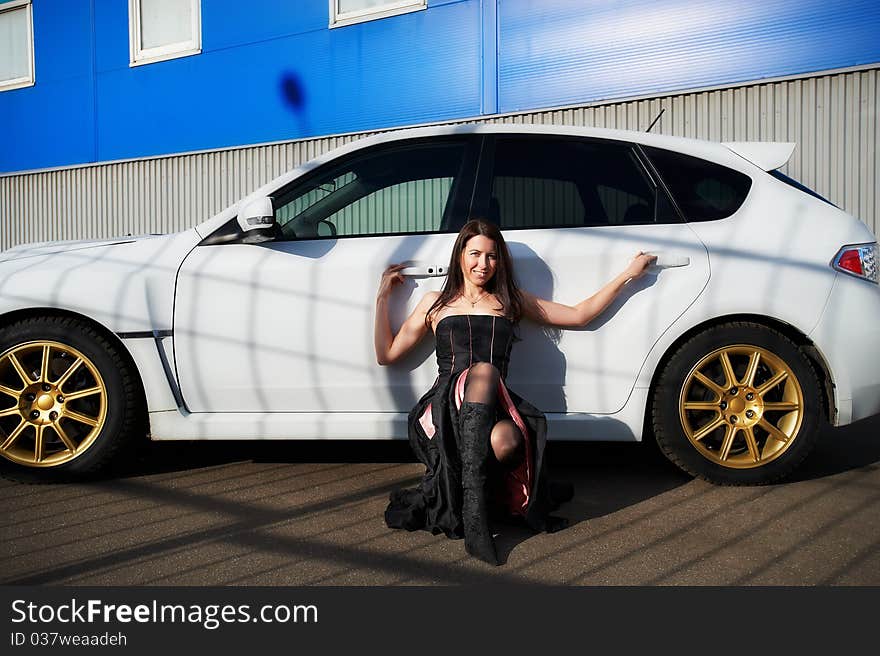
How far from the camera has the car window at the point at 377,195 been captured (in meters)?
3.22

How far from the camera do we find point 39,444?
3225 mm

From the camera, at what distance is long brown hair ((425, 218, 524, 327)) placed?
2.90 metres

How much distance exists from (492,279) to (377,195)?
2.65 ft

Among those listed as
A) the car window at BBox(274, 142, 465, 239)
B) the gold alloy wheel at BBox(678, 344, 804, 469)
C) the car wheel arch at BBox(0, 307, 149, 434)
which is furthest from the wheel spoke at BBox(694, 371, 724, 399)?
the car wheel arch at BBox(0, 307, 149, 434)

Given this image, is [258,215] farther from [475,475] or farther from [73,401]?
[475,475]

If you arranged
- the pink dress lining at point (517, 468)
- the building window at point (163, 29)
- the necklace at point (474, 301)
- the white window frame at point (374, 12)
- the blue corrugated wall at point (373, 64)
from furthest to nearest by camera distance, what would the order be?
the building window at point (163, 29)
the white window frame at point (374, 12)
the blue corrugated wall at point (373, 64)
the necklace at point (474, 301)
the pink dress lining at point (517, 468)

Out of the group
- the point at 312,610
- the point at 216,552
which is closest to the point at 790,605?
the point at 312,610

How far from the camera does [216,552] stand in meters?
2.44

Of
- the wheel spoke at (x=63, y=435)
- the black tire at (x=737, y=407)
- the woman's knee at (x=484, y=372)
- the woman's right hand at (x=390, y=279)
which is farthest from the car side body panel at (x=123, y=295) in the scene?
the black tire at (x=737, y=407)

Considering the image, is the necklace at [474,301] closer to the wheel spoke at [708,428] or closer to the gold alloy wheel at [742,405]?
the gold alloy wheel at [742,405]

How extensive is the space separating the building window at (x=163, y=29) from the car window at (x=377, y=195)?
296 inches

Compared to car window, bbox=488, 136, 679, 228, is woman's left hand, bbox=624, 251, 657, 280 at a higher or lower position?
lower

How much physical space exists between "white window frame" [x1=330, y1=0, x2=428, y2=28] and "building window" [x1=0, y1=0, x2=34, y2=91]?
5394mm

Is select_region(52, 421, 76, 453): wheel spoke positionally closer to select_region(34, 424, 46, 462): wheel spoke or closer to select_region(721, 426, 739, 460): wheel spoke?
select_region(34, 424, 46, 462): wheel spoke
